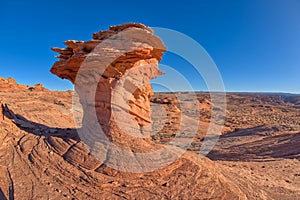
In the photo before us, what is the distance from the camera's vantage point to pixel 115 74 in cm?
808

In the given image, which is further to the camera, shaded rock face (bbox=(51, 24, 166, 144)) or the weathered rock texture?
shaded rock face (bbox=(51, 24, 166, 144))

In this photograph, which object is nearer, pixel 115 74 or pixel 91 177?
pixel 91 177

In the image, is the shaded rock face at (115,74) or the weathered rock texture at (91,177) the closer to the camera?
the weathered rock texture at (91,177)

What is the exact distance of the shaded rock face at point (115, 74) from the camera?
7.86 meters

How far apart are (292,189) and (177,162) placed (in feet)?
12.5

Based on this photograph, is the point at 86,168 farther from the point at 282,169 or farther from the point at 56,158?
the point at 282,169

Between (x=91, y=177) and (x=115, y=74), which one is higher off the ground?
(x=115, y=74)

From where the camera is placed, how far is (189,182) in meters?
6.34

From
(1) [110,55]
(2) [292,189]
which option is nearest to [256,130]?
(2) [292,189]

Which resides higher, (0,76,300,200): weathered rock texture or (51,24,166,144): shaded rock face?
(51,24,166,144): shaded rock face

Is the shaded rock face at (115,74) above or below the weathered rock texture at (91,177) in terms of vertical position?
above

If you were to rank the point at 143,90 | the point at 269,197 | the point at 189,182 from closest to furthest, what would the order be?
1. the point at 189,182
2. the point at 269,197
3. the point at 143,90

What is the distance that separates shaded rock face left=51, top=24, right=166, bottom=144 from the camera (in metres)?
7.86

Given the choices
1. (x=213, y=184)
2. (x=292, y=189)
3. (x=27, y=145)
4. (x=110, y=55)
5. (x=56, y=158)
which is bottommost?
(x=292, y=189)
